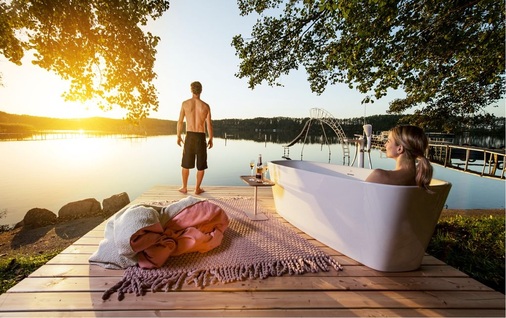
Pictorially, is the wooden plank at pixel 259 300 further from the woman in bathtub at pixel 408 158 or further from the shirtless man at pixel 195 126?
the shirtless man at pixel 195 126

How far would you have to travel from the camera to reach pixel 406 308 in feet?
4.73

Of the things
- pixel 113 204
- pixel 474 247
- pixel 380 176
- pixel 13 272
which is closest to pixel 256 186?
pixel 380 176

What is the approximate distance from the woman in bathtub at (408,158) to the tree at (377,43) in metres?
Result: 1.40

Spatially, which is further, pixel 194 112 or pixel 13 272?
pixel 194 112

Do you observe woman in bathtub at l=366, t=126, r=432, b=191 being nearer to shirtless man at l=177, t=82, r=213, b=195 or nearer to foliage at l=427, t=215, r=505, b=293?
foliage at l=427, t=215, r=505, b=293

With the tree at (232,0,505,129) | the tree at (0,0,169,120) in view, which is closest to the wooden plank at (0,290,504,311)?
the tree at (232,0,505,129)

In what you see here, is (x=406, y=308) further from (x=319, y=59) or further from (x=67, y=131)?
(x=67, y=131)

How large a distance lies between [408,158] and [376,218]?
491 millimetres

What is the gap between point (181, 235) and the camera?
2.04 m

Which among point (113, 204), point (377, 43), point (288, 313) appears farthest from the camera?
point (113, 204)

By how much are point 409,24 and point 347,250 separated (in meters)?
3.07

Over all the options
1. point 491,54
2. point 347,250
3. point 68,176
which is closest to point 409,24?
point 491,54

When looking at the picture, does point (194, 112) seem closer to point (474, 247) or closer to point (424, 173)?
point (424, 173)

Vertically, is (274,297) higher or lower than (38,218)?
higher
